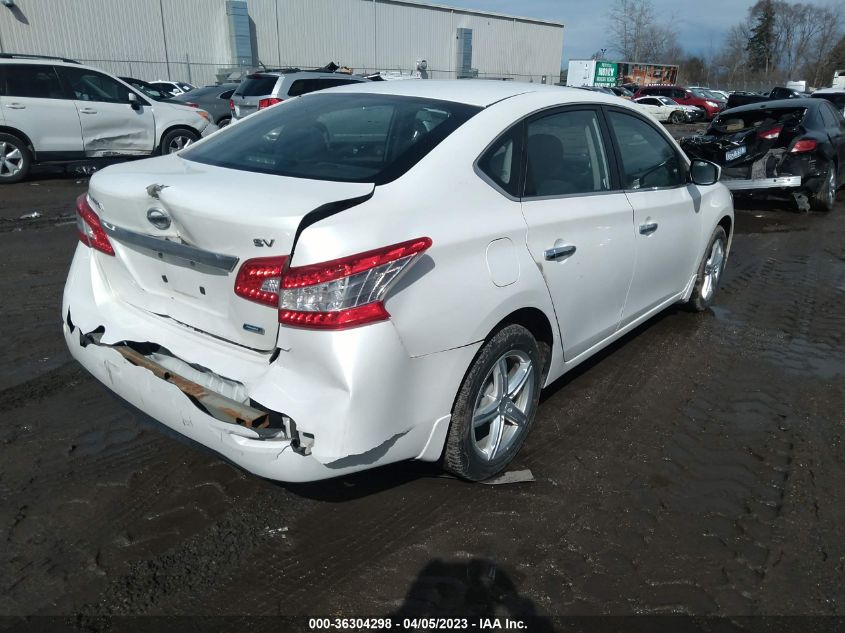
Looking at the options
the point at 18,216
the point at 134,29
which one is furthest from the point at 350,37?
the point at 18,216

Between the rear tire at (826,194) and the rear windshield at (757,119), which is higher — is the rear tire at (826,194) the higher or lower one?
the lower one

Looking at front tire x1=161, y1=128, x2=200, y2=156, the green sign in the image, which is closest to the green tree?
the green sign

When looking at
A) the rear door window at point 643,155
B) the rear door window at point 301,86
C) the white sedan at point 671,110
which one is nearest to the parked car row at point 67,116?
the rear door window at point 301,86

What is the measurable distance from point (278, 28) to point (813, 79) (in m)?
67.5

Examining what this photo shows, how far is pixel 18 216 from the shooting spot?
323 inches

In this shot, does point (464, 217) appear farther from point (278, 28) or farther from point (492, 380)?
point (278, 28)

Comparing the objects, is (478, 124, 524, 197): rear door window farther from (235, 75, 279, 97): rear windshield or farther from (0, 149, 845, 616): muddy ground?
(235, 75, 279, 97): rear windshield

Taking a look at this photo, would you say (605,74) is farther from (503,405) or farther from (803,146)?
(503,405)

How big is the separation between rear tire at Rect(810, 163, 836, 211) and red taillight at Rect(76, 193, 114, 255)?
10419mm

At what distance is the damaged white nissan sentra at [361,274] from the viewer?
2230mm

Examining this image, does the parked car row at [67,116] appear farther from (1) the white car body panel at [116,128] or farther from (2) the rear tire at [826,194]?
(2) the rear tire at [826,194]

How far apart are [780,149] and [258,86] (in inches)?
396

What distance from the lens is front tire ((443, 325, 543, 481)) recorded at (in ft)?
8.82

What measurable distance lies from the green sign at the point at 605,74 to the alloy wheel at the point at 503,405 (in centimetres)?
4930
